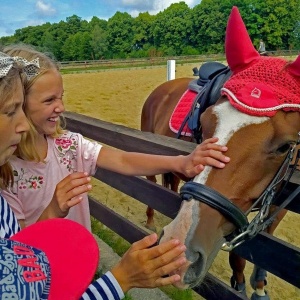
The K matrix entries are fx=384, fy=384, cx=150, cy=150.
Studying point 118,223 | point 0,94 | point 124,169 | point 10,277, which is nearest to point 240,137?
point 124,169

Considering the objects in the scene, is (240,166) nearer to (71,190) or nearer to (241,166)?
(241,166)

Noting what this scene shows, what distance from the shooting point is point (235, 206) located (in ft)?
5.22

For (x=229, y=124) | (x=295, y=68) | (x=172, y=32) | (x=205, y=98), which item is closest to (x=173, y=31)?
(x=172, y=32)

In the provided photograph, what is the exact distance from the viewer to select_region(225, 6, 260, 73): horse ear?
1902 mm

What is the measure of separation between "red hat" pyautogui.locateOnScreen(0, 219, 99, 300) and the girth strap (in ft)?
1.61

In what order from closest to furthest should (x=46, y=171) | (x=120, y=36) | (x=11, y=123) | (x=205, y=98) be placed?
(x=11, y=123)
(x=46, y=171)
(x=205, y=98)
(x=120, y=36)

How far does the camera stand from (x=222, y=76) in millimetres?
2818

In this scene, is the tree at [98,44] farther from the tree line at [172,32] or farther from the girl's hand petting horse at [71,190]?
the girl's hand petting horse at [71,190]

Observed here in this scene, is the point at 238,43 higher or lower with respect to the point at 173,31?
lower

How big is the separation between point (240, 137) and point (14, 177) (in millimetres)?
1148

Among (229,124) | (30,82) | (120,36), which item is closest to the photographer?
(229,124)

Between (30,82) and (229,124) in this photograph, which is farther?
(30,82)

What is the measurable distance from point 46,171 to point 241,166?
1033 millimetres

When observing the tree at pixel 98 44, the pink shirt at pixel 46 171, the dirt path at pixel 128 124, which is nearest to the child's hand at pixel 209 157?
the pink shirt at pixel 46 171
